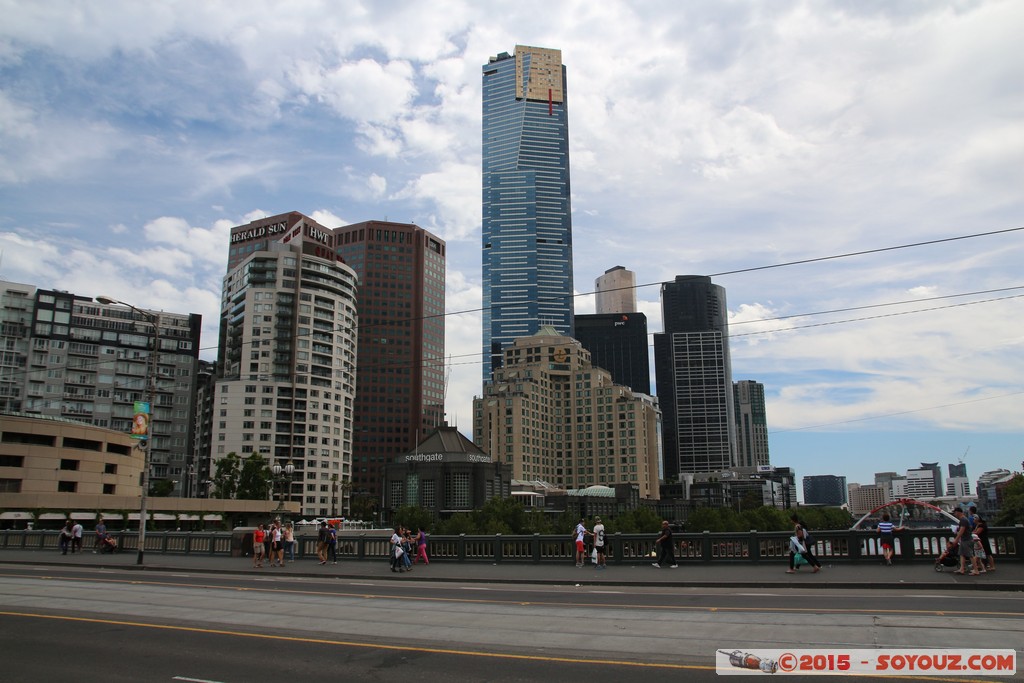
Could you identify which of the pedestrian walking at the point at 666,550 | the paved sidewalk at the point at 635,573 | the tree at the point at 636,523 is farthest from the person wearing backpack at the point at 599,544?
the tree at the point at 636,523

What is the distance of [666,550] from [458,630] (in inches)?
560

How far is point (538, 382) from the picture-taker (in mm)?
195125

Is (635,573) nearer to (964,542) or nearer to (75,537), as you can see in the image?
(964,542)

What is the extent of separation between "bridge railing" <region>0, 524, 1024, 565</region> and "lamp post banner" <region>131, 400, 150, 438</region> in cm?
738

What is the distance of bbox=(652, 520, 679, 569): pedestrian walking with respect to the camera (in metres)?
26.8

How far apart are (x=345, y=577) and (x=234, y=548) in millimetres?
12602

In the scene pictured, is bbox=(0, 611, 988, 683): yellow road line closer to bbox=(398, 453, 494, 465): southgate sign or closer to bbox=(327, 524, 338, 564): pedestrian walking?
bbox=(327, 524, 338, 564): pedestrian walking

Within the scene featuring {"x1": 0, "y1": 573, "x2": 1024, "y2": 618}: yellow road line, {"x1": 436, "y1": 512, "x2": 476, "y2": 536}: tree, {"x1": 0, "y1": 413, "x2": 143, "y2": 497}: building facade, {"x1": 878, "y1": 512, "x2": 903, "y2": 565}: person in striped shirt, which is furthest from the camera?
{"x1": 436, "y1": 512, "x2": 476, "y2": 536}: tree

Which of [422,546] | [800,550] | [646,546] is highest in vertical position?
[800,550]

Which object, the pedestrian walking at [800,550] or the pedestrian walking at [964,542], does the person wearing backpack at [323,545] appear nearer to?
the pedestrian walking at [800,550]

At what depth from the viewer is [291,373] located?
149000 mm

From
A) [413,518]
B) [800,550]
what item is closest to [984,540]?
[800,550]

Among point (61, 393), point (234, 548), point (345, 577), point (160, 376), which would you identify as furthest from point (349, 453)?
point (345, 577)

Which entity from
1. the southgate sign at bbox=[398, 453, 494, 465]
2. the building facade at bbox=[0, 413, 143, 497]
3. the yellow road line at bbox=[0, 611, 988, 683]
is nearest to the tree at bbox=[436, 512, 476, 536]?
the southgate sign at bbox=[398, 453, 494, 465]
